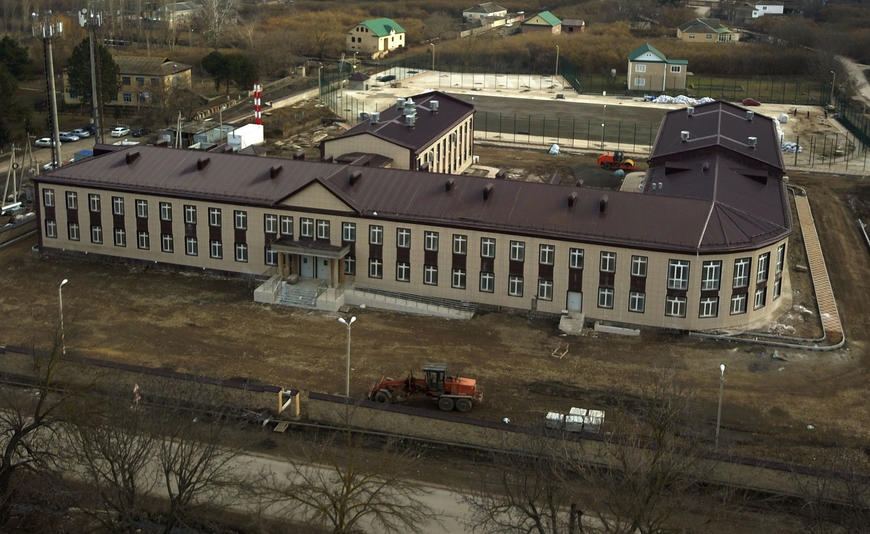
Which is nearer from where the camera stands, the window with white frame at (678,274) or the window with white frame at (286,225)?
the window with white frame at (678,274)

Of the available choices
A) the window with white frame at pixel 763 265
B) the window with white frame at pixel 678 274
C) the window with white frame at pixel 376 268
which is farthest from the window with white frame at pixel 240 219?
the window with white frame at pixel 763 265

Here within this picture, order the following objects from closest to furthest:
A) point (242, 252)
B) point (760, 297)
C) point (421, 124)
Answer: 1. point (760, 297)
2. point (242, 252)
3. point (421, 124)

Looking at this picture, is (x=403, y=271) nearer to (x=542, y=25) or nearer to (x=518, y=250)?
(x=518, y=250)

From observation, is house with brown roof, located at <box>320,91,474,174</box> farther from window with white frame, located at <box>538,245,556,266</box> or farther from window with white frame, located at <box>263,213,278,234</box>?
window with white frame, located at <box>538,245,556,266</box>

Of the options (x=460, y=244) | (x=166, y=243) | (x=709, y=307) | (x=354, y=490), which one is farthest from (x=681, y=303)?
(x=166, y=243)

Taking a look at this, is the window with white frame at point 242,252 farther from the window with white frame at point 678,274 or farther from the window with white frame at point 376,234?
the window with white frame at point 678,274

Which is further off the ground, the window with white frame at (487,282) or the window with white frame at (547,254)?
the window with white frame at (547,254)

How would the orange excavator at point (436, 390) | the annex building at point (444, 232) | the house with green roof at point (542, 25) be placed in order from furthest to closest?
1. the house with green roof at point (542, 25)
2. the annex building at point (444, 232)
3. the orange excavator at point (436, 390)

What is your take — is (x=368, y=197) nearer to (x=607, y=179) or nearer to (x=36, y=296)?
(x=36, y=296)
